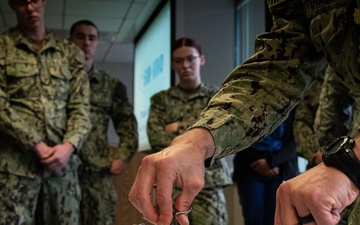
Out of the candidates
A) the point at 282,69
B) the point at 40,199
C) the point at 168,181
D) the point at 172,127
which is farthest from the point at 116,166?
the point at 168,181

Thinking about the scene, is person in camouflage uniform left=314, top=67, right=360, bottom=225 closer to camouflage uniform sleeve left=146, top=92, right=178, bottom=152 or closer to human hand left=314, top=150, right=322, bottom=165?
human hand left=314, top=150, right=322, bottom=165

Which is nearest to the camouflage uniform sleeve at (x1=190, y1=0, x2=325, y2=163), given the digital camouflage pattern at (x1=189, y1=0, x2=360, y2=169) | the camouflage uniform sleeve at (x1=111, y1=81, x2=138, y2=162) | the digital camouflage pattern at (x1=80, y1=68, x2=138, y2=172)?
the digital camouflage pattern at (x1=189, y1=0, x2=360, y2=169)

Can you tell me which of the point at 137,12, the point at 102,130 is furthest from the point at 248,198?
the point at 137,12

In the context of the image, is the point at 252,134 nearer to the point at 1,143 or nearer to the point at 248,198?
the point at 1,143

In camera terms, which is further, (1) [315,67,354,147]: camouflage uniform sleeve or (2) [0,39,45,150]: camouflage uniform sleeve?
(2) [0,39,45,150]: camouflage uniform sleeve

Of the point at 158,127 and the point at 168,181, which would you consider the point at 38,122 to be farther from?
the point at 168,181

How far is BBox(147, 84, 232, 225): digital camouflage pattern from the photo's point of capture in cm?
238

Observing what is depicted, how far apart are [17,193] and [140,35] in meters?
4.68

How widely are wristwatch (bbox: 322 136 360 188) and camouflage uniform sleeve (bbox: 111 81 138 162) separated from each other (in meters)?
2.42

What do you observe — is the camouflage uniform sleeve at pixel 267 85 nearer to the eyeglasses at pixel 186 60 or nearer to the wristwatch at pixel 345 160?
the wristwatch at pixel 345 160

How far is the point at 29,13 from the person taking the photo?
2.13 meters

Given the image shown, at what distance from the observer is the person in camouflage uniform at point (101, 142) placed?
276 cm

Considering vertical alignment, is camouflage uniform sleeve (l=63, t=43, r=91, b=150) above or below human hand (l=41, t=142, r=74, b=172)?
above

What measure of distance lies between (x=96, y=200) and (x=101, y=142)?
28cm
